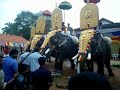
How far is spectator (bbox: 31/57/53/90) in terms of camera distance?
5461 mm

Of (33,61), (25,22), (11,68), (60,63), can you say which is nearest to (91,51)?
(60,63)

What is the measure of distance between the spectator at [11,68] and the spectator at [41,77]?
0.69 meters

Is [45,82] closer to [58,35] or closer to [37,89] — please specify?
[37,89]

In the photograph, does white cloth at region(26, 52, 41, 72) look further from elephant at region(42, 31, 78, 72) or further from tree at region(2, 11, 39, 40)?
tree at region(2, 11, 39, 40)

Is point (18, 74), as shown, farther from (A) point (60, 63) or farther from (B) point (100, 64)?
(A) point (60, 63)

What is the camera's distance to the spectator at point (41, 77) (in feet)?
17.9

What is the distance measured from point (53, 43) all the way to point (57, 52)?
16.6 inches

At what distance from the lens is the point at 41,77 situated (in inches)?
215

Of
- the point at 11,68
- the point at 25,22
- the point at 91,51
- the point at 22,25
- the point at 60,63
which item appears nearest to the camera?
the point at 11,68

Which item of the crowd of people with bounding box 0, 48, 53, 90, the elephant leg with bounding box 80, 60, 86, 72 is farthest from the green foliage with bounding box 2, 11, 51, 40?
the crowd of people with bounding box 0, 48, 53, 90

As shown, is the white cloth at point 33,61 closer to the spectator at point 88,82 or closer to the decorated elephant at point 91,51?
the decorated elephant at point 91,51

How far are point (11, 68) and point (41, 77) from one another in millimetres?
914

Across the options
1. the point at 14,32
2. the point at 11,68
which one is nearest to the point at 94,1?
the point at 11,68

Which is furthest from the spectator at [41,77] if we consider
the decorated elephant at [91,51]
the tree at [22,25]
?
the tree at [22,25]
